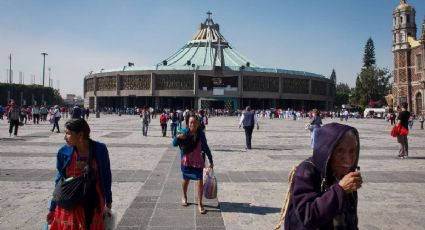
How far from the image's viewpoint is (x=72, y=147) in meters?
3.50

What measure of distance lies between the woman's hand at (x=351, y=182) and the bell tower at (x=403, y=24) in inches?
2676

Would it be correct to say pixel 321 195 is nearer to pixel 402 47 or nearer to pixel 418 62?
pixel 418 62

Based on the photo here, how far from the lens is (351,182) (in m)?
2.10

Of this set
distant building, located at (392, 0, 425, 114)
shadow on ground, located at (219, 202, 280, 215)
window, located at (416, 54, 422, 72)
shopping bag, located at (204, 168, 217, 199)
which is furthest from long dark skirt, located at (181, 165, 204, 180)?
window, located at (416, 54, 422, 72)

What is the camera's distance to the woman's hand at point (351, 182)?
6.89ft

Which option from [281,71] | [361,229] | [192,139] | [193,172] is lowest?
[361,229]

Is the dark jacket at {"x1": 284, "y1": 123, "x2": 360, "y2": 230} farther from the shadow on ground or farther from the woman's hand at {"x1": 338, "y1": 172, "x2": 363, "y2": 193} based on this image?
the shadow on ground

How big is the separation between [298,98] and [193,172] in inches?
3018

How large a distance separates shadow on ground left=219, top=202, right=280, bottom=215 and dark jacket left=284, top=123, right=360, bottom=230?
3792 millimetres

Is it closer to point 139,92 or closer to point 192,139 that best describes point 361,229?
point 192,139

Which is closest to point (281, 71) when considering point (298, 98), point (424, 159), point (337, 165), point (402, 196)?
point (298, 98)

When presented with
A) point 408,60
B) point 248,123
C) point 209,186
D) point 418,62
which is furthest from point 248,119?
point 408,60

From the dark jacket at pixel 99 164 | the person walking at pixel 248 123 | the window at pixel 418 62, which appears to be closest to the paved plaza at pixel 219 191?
the dark jacket at pixel 99 164

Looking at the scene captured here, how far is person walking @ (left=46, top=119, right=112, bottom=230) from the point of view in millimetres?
3225
